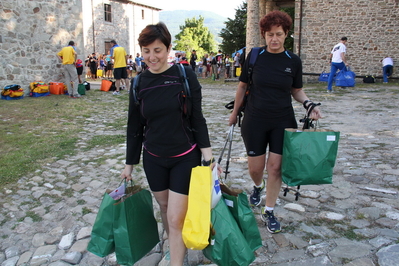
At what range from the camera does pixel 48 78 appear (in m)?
13.5

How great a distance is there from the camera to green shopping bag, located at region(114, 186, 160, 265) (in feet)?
7.58

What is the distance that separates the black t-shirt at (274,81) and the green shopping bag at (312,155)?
305 mm

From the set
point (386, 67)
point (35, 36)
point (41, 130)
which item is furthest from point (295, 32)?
point (41, 130)

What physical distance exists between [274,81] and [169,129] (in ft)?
3.65

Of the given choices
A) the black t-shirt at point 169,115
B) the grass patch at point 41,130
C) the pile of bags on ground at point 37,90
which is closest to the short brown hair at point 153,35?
the black t-shirt at point 169,115

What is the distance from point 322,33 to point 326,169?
1649cm

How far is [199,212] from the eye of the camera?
2.04m

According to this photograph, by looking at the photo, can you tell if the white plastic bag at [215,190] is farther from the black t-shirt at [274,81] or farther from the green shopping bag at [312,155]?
the black t-shirt at [274,81]

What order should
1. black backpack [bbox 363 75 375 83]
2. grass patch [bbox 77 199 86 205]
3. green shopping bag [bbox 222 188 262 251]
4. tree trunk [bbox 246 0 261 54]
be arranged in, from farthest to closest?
1. tree trunk [bbox 246 0 261 54]
2. black backpack [bbox 363 75 375 83]
3. grass patch [bbox 77 199 86 205]
4. green shopping bag [bbox 222 188 262 251]

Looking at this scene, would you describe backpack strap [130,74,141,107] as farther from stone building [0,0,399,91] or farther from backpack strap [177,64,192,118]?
stone building [0,0,399,91]

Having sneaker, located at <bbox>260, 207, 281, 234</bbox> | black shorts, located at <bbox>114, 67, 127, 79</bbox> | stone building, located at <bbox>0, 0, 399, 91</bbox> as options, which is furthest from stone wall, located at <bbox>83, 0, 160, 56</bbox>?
sneaker, located at <bbox>260, 207, 281, 234</bbox>

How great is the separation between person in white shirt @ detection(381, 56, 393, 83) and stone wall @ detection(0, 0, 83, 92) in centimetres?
1377

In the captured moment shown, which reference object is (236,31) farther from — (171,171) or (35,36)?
(171,171)

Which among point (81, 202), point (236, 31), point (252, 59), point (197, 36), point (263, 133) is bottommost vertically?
point (81, 202)
